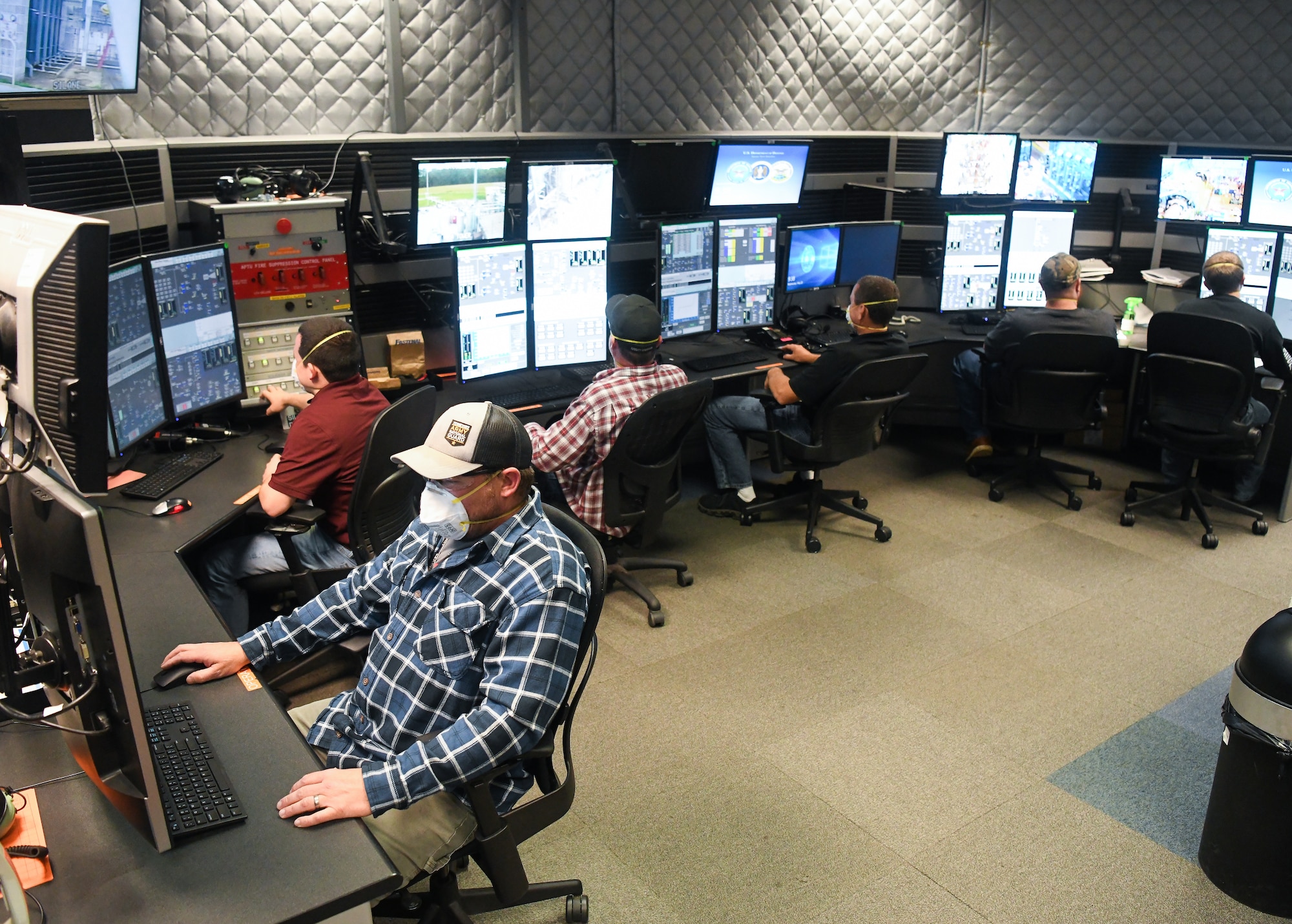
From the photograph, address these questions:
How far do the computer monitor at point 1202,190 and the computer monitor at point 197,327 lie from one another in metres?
4.66

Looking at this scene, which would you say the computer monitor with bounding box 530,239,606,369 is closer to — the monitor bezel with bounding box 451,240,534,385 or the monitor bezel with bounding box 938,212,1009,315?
the monitor bezel with bounding box 451,240,534,385

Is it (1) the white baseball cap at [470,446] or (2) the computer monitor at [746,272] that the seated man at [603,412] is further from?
(1) the white baseball cap at [470,446]

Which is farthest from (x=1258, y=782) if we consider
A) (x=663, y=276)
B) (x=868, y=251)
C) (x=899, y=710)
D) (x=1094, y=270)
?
(x=1094, y=270)

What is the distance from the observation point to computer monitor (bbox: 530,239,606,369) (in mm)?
4113

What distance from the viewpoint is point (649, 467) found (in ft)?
11.6

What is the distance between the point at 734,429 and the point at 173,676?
2.99m

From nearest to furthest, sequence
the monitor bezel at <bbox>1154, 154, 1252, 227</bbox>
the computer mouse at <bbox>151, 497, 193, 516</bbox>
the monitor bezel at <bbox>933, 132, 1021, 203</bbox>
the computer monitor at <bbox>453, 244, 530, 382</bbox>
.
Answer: the computer mouse at <bbox>151, 497, 193, 516</bbox>
the computer monitor at <bbox>453, 244, 530, 382</bbox>
the monitor bezel at <bbox>1154, 154, 1252, 227</bbox>
the monitor bezel at <bbox>933, 132, 1021, 203</bbox>

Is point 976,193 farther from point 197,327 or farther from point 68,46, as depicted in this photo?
point 68,46

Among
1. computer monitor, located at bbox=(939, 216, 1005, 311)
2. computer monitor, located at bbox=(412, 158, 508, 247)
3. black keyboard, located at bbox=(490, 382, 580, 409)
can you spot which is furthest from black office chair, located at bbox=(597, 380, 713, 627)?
computer monitor, located at bbox=(939, 216, 1005, 311)

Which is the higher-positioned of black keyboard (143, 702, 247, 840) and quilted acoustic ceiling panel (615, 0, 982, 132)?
quilted acoustic ceiling panel (615, 0, 982, 132)

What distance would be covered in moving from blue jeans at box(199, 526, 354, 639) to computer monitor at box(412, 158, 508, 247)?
4.46 feet

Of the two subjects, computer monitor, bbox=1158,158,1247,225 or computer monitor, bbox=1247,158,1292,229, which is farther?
computer monitor, bbox=1158,158,1247,225

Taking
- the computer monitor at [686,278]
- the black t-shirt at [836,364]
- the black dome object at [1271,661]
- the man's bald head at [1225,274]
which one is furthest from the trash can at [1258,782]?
the computer monitor at [686,278]

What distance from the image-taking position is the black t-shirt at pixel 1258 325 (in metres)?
4.35
